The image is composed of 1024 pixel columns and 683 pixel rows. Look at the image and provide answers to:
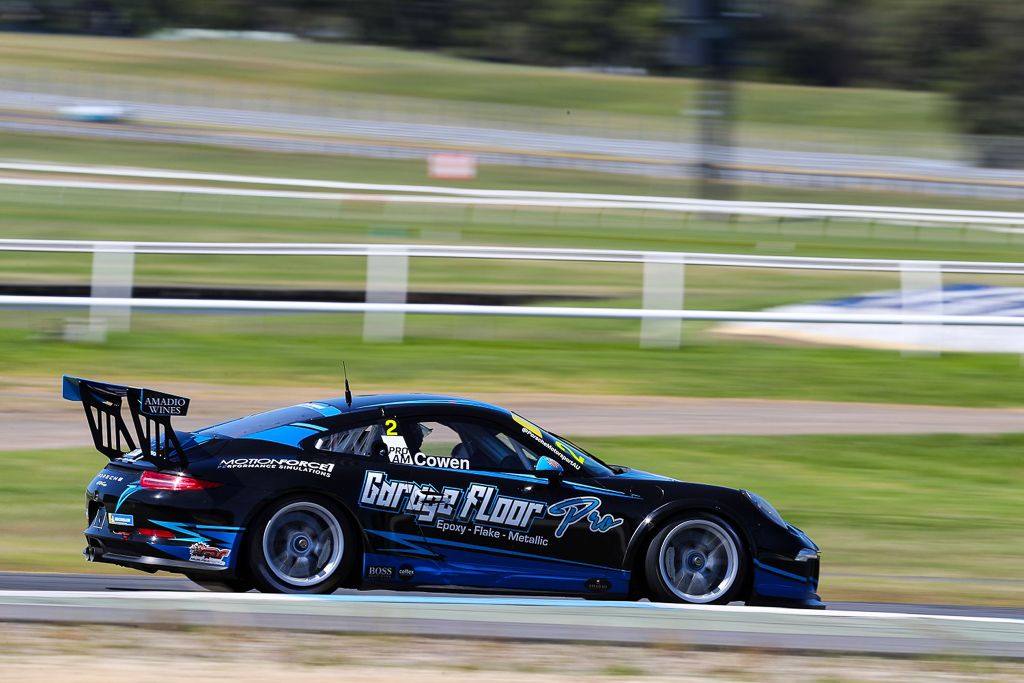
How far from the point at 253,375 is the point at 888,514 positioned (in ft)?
22.3

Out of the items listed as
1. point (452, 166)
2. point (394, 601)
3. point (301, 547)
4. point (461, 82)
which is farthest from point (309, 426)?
point (461, 82)

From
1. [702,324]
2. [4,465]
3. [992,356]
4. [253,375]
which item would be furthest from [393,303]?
[992,356]

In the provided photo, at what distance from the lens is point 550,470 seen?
23.2 feet

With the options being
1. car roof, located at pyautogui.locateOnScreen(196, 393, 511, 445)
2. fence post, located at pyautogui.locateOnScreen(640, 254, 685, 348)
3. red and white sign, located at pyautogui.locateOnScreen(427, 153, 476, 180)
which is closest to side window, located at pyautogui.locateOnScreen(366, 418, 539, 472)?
car roof, located at pyautogui.locateOnScreen(196, 393, 511, 445)

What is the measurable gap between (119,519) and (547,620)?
2.07 metres

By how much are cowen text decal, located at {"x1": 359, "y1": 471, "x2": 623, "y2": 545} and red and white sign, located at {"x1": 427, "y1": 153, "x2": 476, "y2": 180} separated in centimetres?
2868

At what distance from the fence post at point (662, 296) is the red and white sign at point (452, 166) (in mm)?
19581

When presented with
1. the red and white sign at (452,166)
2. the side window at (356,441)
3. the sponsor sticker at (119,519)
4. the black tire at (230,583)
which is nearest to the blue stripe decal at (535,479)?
the side window at (356,441)

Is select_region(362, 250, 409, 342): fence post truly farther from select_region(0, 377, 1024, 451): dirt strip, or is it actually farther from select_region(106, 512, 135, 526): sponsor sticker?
select_region(106, 512, 135, 526): sponsor sticker

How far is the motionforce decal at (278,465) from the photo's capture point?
263 inches

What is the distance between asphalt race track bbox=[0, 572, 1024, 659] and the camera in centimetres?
615

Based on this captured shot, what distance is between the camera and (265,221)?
26891 millimetres

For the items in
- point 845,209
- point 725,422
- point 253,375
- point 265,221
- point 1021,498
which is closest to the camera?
point 1021,498

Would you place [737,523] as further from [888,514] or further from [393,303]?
[393,303]
